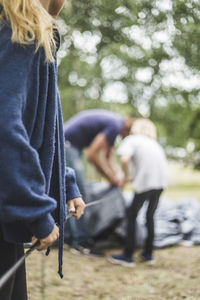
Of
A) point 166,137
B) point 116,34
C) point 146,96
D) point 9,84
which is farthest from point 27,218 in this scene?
point 166,137

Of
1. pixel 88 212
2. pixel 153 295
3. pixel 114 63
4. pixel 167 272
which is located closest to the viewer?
pixel 153 295

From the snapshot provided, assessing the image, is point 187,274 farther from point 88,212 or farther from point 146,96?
point 146,96

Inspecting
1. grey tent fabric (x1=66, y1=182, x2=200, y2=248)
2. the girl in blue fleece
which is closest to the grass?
grey tent fabric (x1=66, y1=182, x2=200, y2=248)

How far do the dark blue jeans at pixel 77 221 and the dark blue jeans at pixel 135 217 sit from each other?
1.59ft

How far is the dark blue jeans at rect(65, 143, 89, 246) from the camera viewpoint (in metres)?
4.37

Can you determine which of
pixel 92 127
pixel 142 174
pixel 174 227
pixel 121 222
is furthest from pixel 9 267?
pixel 174 227

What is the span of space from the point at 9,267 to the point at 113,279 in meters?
2.65

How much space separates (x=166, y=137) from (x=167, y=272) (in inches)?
664

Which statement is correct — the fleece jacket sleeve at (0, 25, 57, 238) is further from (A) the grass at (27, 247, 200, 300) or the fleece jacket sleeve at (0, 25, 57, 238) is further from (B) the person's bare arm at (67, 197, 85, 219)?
(A) the grass at (27, 247, 200, 300)

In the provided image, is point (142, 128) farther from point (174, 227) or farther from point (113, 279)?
point (174, 227)

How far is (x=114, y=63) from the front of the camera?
1268 centimetres

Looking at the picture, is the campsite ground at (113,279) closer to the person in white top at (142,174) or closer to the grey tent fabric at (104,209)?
the person in white top at (142,174)

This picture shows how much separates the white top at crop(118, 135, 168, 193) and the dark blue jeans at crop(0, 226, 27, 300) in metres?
3.05

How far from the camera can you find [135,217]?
176 inches
